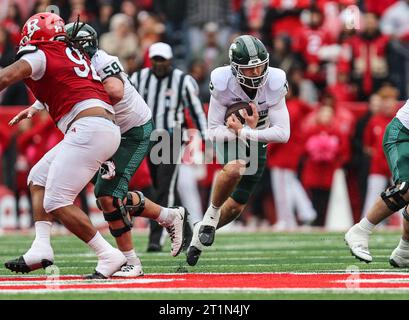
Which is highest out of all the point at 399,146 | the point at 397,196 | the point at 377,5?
the point at 377,5

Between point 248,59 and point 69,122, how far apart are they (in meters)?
1.22

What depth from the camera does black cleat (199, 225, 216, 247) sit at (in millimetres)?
7184

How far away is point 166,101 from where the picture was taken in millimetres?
9336

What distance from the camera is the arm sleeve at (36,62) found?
20.3 feet

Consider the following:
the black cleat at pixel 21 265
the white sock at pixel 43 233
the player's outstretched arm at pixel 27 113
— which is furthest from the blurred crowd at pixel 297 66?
the black cleat at pixel 21 265

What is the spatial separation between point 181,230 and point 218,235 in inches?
156

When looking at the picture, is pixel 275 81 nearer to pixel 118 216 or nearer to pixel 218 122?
pixel 218 122

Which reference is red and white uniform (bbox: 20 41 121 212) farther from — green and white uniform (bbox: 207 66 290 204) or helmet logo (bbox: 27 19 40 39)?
green and white uniform (bbox: 207 66 290 204)

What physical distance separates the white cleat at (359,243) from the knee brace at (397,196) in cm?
30

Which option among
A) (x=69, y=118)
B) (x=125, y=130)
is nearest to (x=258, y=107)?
(x=125, y=130)

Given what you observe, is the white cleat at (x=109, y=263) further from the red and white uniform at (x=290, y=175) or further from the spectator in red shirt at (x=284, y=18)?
the spectator in red shirt at (x=284, y=18)

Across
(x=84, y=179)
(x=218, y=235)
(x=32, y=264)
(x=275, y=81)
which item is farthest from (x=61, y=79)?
(x=218, y=235)

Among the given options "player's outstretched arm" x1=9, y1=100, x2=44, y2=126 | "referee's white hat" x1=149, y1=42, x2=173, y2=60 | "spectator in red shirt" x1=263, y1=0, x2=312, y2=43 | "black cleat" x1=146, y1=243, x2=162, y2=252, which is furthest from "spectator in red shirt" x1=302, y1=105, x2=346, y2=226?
"player's outstretched arm" x1=9, y1=100, x2=44, y2=126
